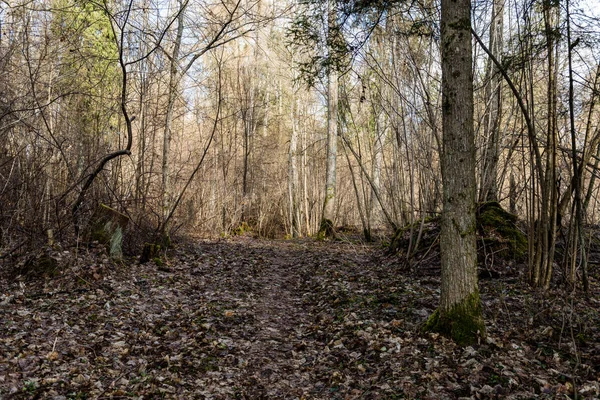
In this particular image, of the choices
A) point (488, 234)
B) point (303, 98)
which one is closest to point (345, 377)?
point (488, 234)

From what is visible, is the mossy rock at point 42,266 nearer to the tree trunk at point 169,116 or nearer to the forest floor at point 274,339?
the forest floor at point 274,339

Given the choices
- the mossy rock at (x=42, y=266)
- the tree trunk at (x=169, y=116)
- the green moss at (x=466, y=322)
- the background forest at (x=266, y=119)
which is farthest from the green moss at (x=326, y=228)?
the green moss at (x=466, y=322)

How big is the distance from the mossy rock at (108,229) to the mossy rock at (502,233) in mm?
6432

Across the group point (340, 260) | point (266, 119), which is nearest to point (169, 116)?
point (340, 260)

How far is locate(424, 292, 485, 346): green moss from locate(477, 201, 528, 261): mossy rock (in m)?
2.97

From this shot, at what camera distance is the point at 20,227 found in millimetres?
6922

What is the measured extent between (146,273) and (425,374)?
5.37 m

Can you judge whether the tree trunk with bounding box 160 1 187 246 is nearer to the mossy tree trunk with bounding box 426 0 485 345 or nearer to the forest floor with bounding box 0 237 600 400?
the forest floor with bounding box 0 237 600 400

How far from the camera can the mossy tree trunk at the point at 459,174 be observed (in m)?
4.21

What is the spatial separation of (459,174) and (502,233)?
12.4 feet

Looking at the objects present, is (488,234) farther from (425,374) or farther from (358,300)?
(425,374)

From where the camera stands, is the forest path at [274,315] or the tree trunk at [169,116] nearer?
the forest path at [274,315]

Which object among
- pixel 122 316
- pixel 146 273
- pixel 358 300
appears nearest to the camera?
pixel 122 316

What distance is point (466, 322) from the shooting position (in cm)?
439
